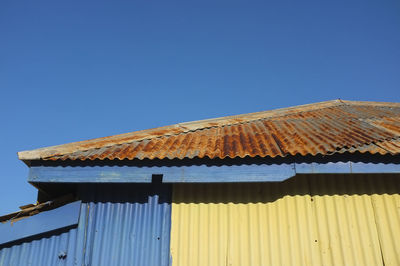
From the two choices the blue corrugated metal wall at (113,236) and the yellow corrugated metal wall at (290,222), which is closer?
the yellow corrugated metal wall at (290,222)

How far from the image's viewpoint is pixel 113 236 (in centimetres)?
456

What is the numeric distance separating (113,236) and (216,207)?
153cm

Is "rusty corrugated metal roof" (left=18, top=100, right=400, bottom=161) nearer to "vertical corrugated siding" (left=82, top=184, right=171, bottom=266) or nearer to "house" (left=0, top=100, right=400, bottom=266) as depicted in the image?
"house" (left=0, top=100, right=400, bottom=266)

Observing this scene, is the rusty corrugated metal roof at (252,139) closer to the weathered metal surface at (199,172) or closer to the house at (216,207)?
the house at (216,207)

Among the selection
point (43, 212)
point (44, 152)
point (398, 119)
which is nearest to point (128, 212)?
point (43, 212)

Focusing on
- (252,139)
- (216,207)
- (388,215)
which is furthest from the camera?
(252,139)

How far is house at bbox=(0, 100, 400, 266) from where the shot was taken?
4.33 metres

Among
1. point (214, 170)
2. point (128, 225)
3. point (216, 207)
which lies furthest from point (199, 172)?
point (128, 225)

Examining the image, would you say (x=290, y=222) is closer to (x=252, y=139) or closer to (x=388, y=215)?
(x=388, y=215)

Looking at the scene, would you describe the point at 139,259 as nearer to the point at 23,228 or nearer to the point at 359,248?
the point at 23,228

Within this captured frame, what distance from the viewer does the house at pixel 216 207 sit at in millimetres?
4328

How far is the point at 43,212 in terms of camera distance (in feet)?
15.2

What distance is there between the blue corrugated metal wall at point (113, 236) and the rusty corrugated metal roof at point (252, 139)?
630 millimetres

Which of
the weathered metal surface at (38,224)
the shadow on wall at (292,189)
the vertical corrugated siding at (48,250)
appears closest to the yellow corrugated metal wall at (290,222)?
the shadow on wall at (292,189)
